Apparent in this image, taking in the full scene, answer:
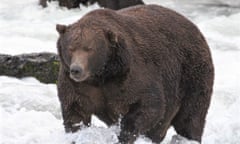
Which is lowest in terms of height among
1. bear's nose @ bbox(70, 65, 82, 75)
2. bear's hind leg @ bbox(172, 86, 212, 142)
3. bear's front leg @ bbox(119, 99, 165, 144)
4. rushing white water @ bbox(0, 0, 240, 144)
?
rushing white water @ bbox(0, 0, 240, 144)

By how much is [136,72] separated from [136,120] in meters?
0.39

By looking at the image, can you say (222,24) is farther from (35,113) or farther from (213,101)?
(35,113)

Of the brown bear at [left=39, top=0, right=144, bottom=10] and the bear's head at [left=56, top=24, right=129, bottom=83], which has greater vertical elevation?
the bear's head at [left=56, top=24, right=129, bottom=83]

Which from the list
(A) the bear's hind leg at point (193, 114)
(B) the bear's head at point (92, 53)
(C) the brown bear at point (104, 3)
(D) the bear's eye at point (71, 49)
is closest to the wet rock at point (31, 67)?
(A) the bear's hind leg at point (193, 114)

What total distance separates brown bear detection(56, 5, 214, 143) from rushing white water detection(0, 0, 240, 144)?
0.21m

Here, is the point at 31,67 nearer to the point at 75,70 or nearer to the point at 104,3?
the point at 75,70

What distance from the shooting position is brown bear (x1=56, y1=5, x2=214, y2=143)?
5289mm

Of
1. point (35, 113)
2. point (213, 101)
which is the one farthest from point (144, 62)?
point (213, 101)

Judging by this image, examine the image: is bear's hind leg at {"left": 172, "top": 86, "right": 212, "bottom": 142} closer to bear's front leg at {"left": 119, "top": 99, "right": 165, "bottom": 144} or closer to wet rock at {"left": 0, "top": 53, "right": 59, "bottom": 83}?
→ bear's front leg at {"left": 119, "top": 99, "right": 165, "bottom": 144}

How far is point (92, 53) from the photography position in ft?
17.0

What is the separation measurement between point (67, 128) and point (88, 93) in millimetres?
408

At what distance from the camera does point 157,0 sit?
58.5ft

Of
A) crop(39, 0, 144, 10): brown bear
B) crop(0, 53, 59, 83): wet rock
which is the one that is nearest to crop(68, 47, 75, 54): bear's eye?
crop(0, 53, 59, 83): wet rock

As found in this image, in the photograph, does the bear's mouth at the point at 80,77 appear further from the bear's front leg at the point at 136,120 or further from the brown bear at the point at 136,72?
the bear's front leg at the point at 136,120
